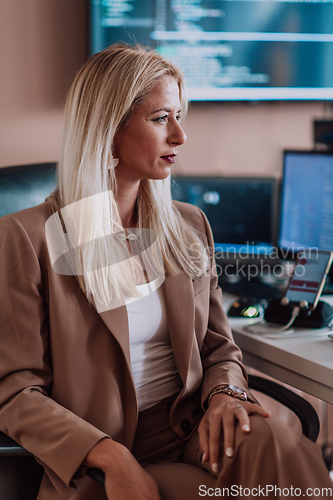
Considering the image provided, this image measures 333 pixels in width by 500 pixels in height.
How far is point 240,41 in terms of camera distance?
6.25ft

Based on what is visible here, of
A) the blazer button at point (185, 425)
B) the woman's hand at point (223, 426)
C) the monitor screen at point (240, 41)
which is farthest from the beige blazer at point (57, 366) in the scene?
the monitor screen at point (240, 41)

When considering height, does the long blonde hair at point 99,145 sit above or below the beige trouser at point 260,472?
above

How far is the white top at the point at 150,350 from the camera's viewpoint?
1027 millimetres

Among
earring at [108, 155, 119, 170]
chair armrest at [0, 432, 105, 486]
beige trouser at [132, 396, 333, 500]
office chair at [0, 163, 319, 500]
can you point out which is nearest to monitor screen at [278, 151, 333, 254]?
office chair at [0, 163, 319, 500]

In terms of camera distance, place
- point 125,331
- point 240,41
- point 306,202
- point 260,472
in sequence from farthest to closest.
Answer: point 240,41 → point 306,202 → point 125,331 → point 260,472

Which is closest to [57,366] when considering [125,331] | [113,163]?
[125,331]

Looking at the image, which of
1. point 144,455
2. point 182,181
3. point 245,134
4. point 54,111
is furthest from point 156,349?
point 245,134

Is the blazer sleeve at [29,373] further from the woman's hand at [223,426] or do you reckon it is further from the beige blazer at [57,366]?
the woman's hand at [223,426]

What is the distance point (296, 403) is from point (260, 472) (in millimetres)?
308

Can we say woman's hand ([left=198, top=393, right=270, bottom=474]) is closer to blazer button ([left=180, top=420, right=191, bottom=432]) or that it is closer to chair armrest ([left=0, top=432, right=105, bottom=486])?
blazer button ([left=180, top=420, right=191, bottom=432])

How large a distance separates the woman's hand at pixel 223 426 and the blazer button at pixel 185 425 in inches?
4.8

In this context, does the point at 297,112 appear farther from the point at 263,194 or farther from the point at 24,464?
the point at 24,464

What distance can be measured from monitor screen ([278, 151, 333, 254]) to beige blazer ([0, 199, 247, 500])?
674 mm

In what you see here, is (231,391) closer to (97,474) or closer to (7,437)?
(97,474)
